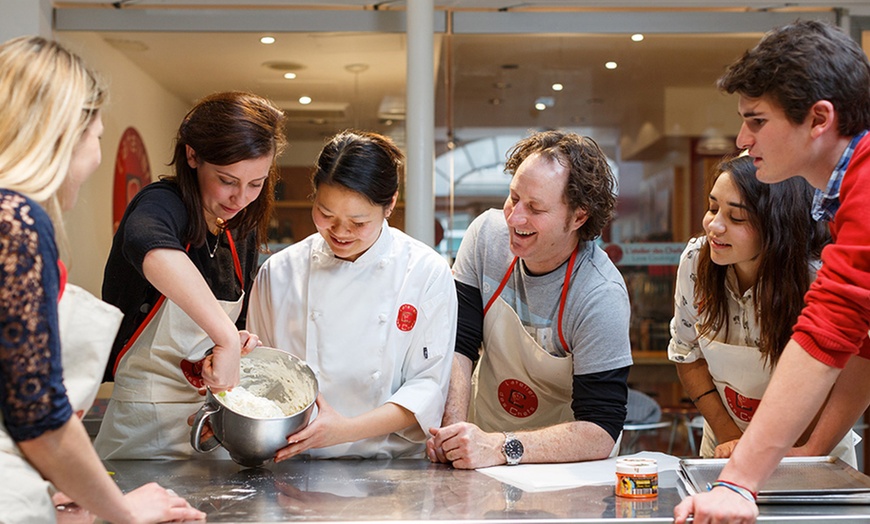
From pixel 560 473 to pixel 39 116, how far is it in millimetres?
1055

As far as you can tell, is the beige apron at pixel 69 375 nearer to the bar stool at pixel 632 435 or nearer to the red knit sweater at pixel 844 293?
the red knit sweater at pixel 844 293

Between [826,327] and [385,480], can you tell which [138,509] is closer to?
[385,480]

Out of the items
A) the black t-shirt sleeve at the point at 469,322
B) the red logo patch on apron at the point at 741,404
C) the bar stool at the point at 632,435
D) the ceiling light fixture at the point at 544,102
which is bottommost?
the bar stool at the point at 632,435

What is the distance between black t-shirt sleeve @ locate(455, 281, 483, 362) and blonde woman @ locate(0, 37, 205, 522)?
3.32ft

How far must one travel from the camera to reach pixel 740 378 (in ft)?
6.17

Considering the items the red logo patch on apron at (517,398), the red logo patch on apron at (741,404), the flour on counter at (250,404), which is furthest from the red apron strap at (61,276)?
the red logo patch on apron at (741,404)

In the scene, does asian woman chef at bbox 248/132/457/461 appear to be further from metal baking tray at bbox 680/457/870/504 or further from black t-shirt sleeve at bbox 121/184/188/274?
metal baking tray at bbox 680/457/870/504

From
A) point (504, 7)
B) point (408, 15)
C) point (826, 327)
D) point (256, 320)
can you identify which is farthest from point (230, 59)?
point (826, 327)

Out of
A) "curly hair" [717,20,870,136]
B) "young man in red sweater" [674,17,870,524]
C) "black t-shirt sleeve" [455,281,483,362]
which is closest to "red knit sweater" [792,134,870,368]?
"young man in red sweater" [674,17,870,524]

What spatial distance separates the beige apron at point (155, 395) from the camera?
1.79 m

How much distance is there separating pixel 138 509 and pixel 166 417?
1.91 feet

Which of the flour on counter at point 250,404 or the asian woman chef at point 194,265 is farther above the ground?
the asian woman chef at point 194,265

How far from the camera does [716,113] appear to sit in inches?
149

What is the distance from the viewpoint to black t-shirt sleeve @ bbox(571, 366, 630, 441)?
1.78m
